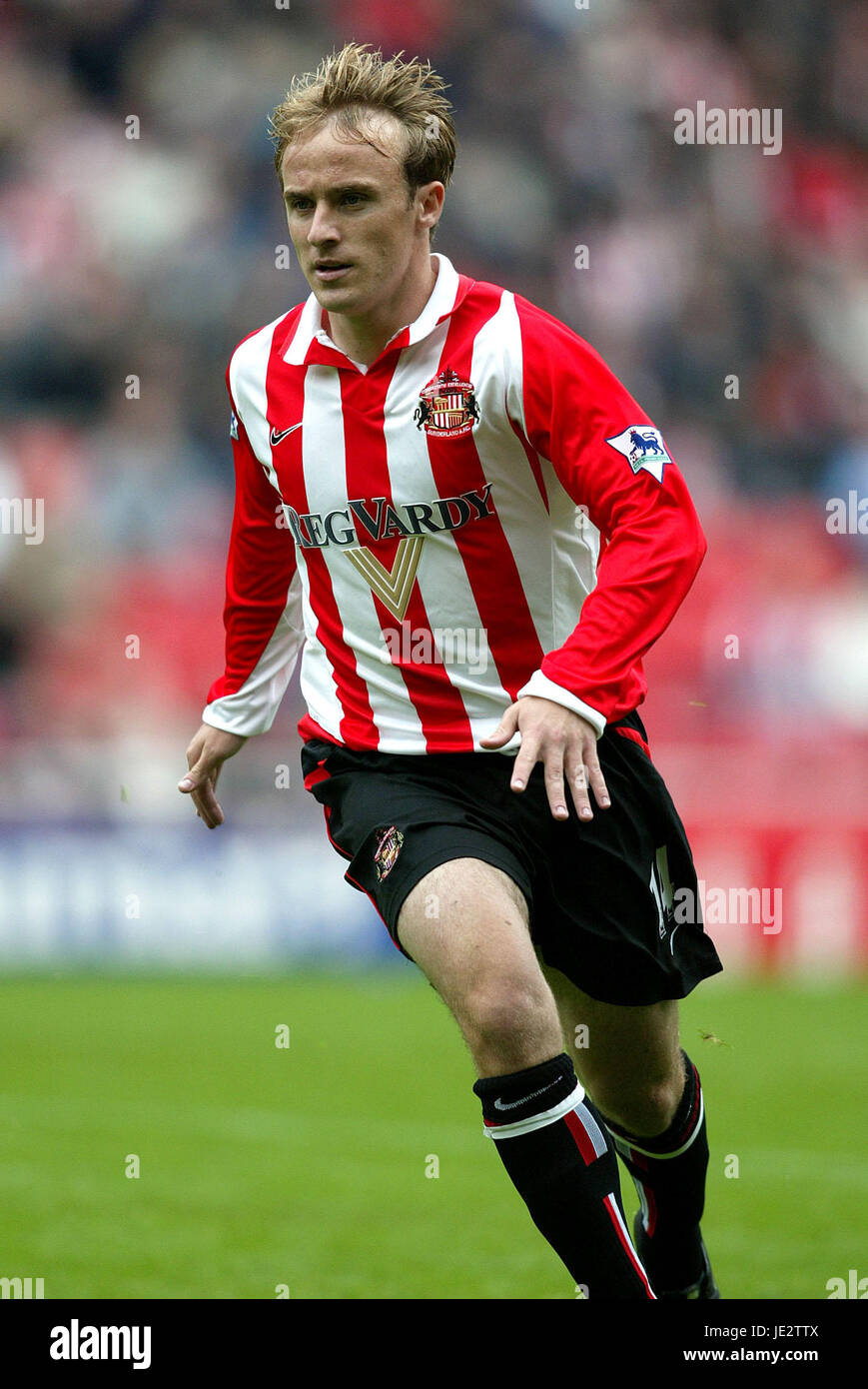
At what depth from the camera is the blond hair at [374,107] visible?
10.2 ft

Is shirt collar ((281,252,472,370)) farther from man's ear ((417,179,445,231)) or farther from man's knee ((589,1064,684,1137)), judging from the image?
man's knee ((589,1064,684,1137))

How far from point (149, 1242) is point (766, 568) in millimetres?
7561

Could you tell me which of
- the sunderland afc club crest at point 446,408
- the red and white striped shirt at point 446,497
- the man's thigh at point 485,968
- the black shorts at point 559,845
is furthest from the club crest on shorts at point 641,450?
the man's thigh at point 485,968

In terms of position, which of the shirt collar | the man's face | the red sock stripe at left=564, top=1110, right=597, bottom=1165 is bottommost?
the red sock stripe at left=564, top=1110, right=597, bottom=1165

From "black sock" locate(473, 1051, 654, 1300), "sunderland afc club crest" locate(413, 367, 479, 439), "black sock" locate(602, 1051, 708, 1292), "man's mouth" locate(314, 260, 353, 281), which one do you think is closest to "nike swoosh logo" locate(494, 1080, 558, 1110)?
"black sock" locate(473, 1051, 654, 1300)

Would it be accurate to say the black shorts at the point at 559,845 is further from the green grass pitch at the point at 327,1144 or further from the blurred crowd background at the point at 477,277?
the blurred crowd background at the point at 477,277

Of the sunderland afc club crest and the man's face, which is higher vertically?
the man's face

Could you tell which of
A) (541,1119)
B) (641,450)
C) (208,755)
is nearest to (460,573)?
(641,450)

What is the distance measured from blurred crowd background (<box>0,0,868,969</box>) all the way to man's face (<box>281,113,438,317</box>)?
5.77m

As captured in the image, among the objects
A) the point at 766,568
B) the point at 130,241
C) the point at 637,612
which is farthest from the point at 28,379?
the point at 637,612

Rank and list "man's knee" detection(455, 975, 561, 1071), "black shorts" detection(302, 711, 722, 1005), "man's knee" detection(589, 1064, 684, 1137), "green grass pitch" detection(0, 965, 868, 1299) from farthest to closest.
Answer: "green grass pitch" detection(0, 965, 868, 1299)
"man's knee" detection(589, 1064, 684, 1137)
"black shorts" detection(302, 711, 722, 1005)
"man's knee" detection(455, 975, 561, 1071)

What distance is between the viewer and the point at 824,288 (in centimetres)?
1387

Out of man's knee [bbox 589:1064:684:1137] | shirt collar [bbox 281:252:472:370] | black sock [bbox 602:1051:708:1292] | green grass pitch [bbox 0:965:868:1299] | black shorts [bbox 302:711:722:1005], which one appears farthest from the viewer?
green grass pitch [bbox 0:965:868:1299]

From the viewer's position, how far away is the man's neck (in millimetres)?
3223
